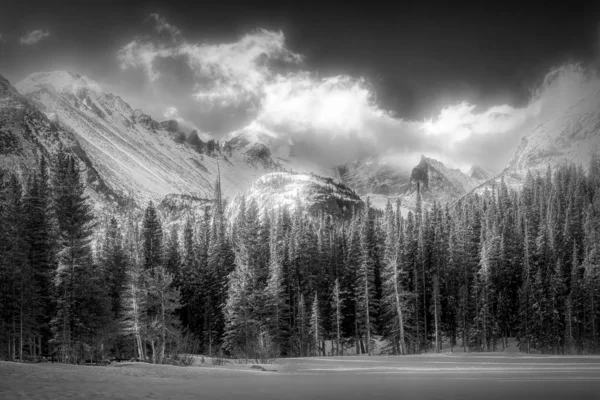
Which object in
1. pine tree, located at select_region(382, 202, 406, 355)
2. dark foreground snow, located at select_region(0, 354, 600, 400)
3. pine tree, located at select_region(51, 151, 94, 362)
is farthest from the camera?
pine tree, located at select_region(382, 202, 406, 355)

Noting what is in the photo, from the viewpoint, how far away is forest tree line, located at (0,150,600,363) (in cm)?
3662

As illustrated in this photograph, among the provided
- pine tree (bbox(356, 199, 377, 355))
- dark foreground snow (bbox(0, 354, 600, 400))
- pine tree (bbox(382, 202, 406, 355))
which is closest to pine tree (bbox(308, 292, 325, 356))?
pine tree (bbox(356, 199, 377, 355))

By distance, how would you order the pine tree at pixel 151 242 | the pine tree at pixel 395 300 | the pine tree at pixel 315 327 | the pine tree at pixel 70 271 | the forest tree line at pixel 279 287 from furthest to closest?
the pine tree at pixel 151 242
the pine tree at pixel 315 327
the pine tree at pixel 395 300
the forest tree line at pixel 279 287
the pine tree at pixel 70 271

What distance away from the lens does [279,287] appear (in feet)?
184

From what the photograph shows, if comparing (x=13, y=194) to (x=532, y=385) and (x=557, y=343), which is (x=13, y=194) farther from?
(x=557, y=343)

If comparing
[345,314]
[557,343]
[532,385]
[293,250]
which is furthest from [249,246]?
[532,385]

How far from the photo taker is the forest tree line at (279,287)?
36625mm

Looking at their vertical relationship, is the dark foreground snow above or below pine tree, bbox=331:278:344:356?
above

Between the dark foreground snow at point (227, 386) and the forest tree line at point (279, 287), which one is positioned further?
the forest tree line at point (279, 287)

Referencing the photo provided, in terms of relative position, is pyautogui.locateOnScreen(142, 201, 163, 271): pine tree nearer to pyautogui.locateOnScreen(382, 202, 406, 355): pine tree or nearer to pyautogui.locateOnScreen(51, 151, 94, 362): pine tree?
pyautogui.locateOnScreen(51, 151, 94, 362): pine tree

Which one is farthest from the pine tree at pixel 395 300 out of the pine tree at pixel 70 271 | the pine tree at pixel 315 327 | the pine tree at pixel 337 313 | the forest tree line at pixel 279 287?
the pine tree at pixel 70 271

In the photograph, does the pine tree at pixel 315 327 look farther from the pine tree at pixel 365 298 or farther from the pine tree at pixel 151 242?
the pine tree at pixel 151 242

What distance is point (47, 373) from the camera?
14.8m

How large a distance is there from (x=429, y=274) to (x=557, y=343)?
17748mm
